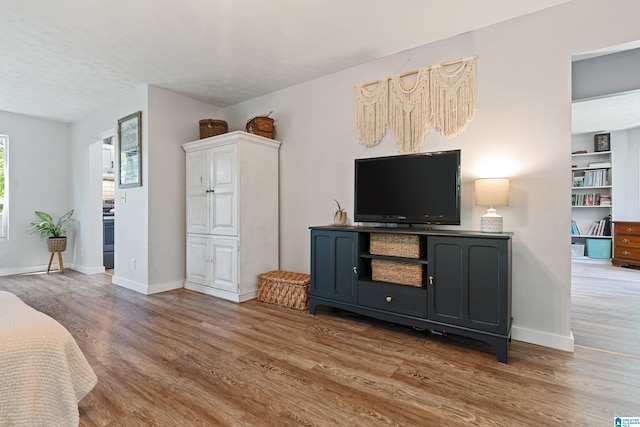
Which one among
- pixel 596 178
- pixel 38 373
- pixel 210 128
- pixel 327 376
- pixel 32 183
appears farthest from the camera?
pixel 596 178

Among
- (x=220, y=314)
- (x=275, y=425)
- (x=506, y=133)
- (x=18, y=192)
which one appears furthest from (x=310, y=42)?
(x=18, y=192)

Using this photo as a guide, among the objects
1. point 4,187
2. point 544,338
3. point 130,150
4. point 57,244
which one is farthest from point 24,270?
point 544,338

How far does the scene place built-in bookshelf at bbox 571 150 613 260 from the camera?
18.6 feet

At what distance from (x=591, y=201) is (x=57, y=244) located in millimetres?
9404

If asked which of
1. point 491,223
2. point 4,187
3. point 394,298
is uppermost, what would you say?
point 4,187

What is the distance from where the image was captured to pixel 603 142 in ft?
18.7

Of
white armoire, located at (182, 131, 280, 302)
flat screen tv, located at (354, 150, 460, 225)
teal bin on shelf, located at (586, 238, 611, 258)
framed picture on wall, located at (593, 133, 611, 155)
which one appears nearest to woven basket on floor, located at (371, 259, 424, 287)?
flat screen tv, located at (354, 150, 460, 225)

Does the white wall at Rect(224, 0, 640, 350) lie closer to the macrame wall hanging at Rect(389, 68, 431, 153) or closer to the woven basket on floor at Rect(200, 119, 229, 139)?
the macrame wall hanging at Rect(389, 68, 431, 153)

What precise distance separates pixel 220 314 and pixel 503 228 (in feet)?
8.59

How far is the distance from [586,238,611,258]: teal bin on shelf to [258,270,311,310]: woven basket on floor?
571 cm

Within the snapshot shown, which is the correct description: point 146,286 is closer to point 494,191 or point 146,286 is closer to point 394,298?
point 394,298

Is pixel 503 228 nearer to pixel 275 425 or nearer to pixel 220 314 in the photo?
pixel 275 425

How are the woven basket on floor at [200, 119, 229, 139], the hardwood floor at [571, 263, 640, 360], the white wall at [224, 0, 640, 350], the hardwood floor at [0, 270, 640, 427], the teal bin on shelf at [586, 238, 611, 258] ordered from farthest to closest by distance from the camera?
1. the teal bin on shelf at [586, 238, 611, 258]
2. the woven basket on floor at [200, 119, 229, 139]
3. the hardwood floor at [571, 263, 640, 360]
4. the white wall at [224, 0, 640, 350]
5. the hardwood floor at [0, 270, 640, 427]

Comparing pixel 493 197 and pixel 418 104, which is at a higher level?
pixel 418 104
